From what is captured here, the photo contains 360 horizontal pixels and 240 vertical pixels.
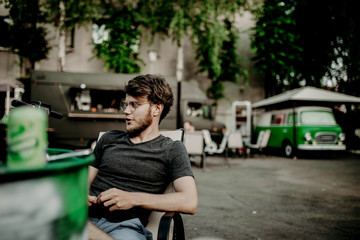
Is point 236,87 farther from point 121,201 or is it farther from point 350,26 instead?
point 121,201

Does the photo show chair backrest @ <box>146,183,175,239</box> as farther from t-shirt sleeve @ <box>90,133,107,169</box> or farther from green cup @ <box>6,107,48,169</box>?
green cup @ <box>6,107,48,169</box>

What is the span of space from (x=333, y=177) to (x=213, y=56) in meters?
8.01

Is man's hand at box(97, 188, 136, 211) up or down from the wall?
down

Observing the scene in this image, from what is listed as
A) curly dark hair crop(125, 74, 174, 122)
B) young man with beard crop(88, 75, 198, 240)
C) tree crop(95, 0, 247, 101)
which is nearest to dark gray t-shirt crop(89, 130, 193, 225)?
young man with beard crop(88, 75, 198, 240)

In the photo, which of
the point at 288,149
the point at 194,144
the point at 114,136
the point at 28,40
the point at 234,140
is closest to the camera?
the point at 114,136

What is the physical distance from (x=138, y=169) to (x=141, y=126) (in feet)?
1.05

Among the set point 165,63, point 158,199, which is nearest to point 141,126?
point 158,199

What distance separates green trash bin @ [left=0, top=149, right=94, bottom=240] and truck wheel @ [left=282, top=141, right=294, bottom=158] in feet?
44.1

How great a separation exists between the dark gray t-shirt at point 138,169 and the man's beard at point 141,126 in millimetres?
65

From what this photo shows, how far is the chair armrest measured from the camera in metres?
1.61

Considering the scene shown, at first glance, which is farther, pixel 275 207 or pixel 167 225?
pixel 275 207

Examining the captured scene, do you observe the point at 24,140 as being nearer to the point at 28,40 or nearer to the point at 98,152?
the point at 98,152

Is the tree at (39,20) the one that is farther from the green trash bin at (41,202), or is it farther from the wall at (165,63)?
the green trash bin at (41,202)

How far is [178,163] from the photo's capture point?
73.2 inches
